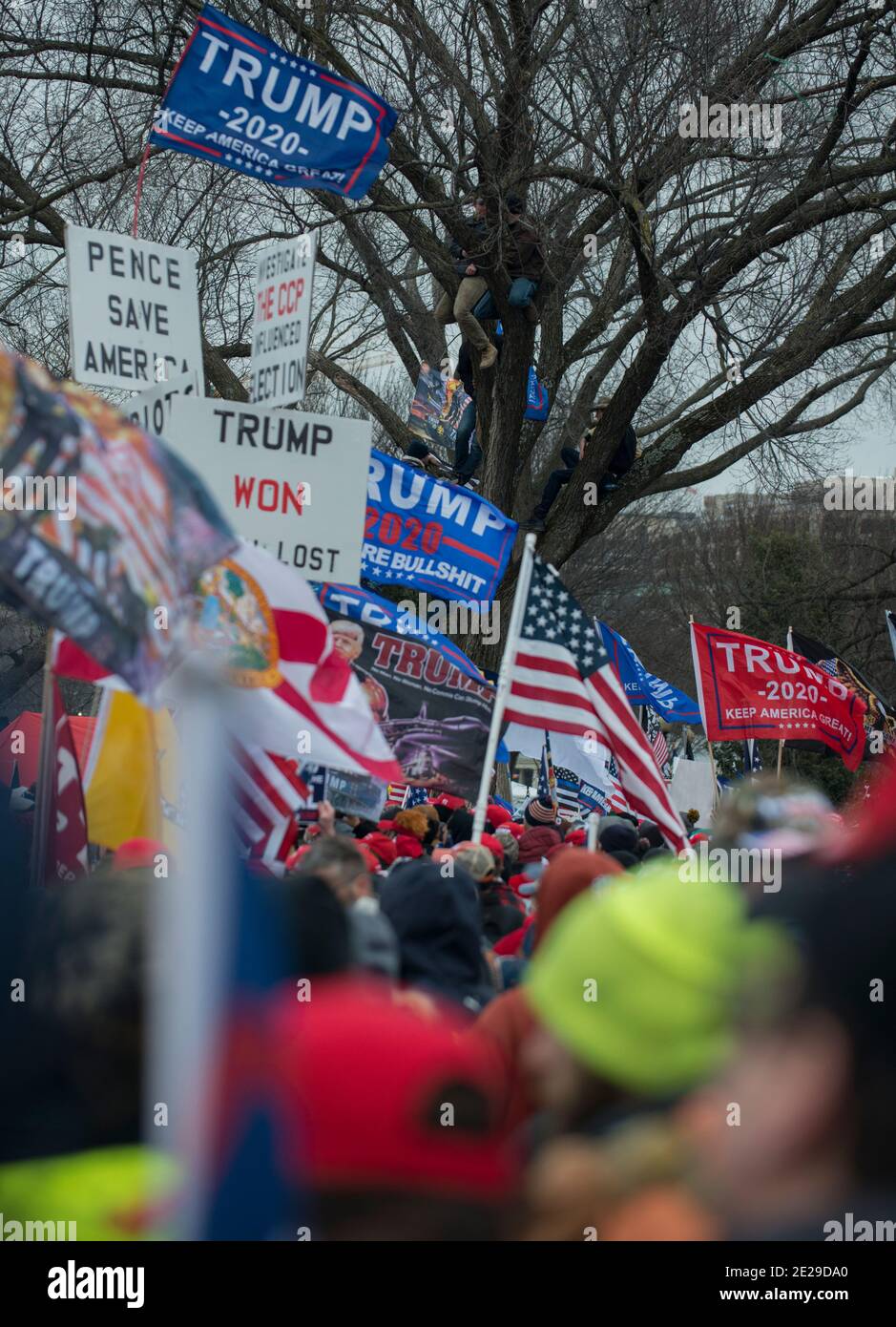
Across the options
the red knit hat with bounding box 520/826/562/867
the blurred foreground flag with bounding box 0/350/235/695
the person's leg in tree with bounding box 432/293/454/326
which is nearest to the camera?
the blurred foreground flag with bounding box 0/350/235/695

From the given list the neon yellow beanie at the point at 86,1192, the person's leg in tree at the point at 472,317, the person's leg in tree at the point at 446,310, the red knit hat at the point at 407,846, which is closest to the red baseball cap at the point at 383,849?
the red knit hat at the point at 407,846

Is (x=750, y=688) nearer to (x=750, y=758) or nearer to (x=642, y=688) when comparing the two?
(x=750, y=758)

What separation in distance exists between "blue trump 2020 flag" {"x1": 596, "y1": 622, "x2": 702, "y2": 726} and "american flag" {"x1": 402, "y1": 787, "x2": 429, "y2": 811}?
1.96 metres

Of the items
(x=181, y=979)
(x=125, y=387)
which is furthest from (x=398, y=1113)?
(x=125, y=387)

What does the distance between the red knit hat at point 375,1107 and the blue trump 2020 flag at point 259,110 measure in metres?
6.77

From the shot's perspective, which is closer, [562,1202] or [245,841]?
[562,1202]

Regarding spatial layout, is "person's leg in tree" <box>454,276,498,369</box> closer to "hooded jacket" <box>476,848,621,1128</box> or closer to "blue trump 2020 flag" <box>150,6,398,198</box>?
"blue trump 2020 flag" <box>150,6,398,198</box>

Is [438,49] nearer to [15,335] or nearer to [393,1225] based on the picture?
[15,335]

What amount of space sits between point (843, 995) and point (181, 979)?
2.88 ft

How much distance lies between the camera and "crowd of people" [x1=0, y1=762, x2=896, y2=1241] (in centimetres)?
188

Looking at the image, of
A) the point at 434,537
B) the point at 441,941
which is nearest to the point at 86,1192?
the point at 441,941

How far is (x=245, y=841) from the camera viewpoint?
563cm

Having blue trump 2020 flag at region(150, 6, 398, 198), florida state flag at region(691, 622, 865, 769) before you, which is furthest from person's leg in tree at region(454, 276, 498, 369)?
blue trump 2020 flag at region(150, 6, 398, 198)

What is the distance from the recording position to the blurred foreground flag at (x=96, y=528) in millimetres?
3207
